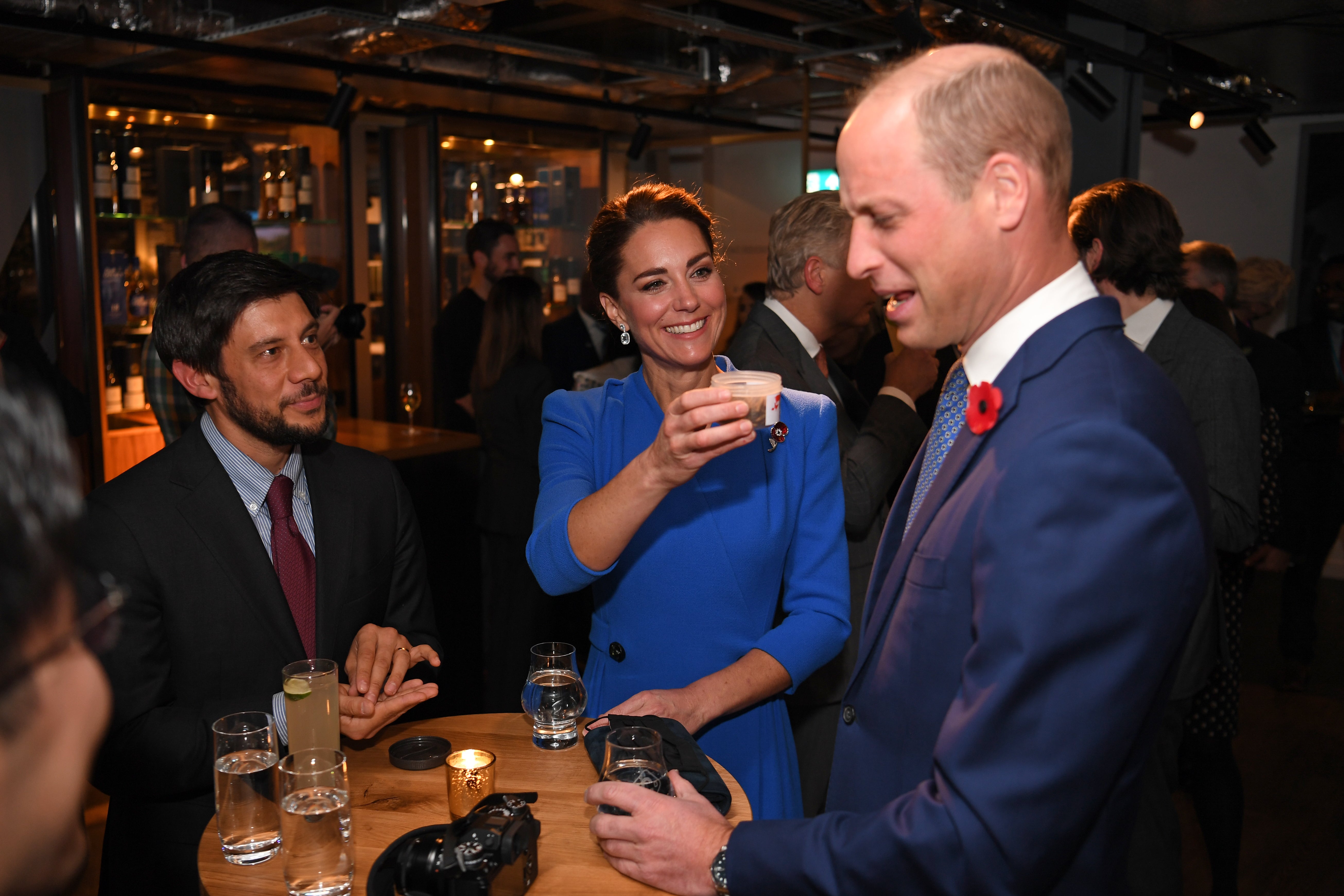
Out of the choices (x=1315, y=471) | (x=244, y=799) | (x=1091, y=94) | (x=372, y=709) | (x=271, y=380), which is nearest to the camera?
(x=244, y=799)

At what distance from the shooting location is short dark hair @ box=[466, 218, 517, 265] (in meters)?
5.46

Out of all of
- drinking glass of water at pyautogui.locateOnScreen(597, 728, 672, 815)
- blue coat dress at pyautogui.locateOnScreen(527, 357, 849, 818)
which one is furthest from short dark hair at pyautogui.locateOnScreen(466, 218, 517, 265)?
drinking glass of water at pyautogui.locateOnScreen(597, 728, 672, 815)

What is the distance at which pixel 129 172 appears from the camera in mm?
5008

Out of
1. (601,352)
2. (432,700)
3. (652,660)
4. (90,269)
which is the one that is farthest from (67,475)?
(601,352)

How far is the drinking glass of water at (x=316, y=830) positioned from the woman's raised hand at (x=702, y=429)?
2.19ft

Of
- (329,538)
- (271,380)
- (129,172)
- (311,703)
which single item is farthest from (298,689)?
(129,172)

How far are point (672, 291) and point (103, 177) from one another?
4168 millimetres

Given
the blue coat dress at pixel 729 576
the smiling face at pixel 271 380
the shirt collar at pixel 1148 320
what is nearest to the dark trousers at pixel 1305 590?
the shirt collar at pixel 1148 320

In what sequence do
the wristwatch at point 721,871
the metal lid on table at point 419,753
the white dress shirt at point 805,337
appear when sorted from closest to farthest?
1. the wristwatch at point 721,871
2. the metal lid on table at point 419,753
3. the white dress shirt at point 805,337

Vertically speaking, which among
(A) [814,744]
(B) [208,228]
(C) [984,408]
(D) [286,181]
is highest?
(D) [286,181]

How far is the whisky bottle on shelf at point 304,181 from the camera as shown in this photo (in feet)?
19.1

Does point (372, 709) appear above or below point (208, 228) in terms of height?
below

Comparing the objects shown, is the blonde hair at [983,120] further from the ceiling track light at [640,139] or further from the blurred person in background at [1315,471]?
the ceiling track light at [640,139]

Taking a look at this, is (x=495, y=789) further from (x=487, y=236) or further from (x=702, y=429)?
(x=487, y=236)
